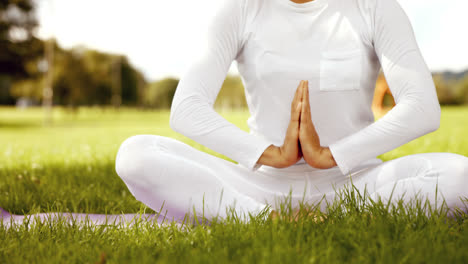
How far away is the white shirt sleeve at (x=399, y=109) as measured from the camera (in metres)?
2.34

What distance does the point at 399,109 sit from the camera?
2344 millimetres

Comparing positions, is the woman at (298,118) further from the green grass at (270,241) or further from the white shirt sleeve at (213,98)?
the green grass at (270,241)

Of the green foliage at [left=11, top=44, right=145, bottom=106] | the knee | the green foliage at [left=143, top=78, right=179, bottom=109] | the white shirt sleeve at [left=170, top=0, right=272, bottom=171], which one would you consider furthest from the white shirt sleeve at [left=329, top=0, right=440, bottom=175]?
the green foliage at [left=143, top=78, right=179, bottom=109]

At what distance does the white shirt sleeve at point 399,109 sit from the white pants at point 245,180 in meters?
0.19

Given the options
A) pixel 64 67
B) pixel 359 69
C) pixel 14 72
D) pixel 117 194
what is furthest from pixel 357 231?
pixel 64 67

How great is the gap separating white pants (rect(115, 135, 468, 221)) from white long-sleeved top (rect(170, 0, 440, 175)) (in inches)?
6.9

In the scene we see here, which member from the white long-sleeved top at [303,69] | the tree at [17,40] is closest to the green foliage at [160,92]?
the tree at [17,40]

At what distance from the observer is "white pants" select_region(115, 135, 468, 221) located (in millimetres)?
2326

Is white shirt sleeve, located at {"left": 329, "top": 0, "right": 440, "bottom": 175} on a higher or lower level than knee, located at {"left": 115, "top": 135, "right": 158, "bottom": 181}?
higher

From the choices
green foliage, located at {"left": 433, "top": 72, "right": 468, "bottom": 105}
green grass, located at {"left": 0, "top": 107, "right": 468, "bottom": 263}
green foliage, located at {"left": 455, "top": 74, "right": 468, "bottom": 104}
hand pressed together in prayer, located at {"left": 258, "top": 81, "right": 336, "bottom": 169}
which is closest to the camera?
green grass, located at {"left": 0, "top": 107, "right": 468, "bottom": 263}

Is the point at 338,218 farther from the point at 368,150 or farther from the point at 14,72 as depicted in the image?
the point at 14,72

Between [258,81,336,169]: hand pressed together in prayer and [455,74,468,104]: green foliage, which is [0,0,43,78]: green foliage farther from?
[455,74,468,104]: green foliage

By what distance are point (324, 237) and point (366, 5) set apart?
1465mm

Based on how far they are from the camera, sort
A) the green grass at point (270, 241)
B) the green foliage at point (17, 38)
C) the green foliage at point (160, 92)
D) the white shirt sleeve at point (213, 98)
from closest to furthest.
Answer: the green grass at point (270, 241)
the white shirt sleeve at point (213, 98)
the green foliage at point (17, 38)
the green foliage at point (160, 92)
